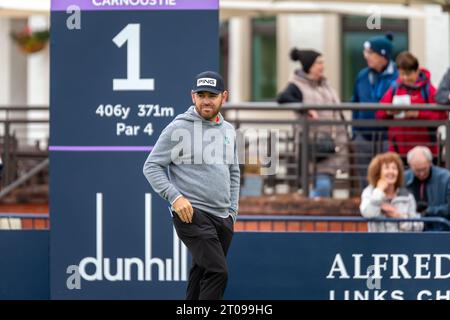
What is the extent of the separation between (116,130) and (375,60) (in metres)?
4.68

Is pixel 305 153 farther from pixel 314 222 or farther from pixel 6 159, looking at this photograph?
pixel 6 159

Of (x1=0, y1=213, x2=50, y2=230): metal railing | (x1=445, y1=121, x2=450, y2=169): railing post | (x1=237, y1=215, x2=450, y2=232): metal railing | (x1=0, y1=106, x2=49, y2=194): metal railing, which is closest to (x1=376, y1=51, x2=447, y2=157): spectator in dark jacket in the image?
(x1=445, y1=121, x2=450, y2=169): railing post

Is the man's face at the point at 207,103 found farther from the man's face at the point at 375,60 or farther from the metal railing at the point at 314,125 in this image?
the man's face at the point at 375,60

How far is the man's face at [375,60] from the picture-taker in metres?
14.7

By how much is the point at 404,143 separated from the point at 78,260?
430cm

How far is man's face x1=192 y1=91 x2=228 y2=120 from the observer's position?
9828 millimetres

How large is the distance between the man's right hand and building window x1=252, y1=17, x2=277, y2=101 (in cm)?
1738

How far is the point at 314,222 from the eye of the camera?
40.1 ft

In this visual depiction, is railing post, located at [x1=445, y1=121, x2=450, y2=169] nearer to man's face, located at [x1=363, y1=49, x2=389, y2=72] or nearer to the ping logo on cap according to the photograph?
man's face, located at [x1=363, y1=49, x2=389, y2=72]

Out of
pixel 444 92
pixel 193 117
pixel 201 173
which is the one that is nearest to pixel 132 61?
pixel 193 117

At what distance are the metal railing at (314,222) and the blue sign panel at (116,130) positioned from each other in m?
1.30

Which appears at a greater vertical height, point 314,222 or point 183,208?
point 183,208

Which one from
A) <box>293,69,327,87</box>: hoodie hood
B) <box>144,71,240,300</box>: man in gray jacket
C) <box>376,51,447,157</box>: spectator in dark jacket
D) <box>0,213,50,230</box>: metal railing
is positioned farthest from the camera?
<box>293,69,327,87</box>: hoodie hood
